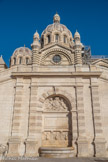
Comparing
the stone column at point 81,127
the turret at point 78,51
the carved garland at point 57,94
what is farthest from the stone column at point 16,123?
the turret at point 78,51

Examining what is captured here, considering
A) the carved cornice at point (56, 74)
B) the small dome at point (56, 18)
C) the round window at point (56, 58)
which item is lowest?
the carved cornice at point (56, 74)

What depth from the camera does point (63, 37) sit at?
1190 inches

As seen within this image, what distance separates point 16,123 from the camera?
11609 mm

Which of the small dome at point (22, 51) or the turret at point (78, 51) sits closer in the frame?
the turret at point (78, 51)

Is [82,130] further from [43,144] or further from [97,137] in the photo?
[43,144]

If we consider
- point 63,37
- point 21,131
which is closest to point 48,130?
point 21,131

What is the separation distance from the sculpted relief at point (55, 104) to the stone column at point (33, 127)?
3.66 ft

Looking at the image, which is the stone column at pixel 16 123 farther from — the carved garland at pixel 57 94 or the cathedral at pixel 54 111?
the carved garland at pixel 57 94

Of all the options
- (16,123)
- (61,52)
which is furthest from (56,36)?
(16,123)

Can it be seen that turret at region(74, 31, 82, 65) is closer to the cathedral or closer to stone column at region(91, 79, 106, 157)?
the cathedral

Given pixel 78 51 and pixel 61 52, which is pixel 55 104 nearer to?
pixel 78 51

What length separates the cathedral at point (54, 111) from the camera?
10.9 meters

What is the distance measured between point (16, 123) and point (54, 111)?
333 centimetres

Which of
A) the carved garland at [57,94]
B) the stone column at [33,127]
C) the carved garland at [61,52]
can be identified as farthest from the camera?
the carved garland at [61,52]
